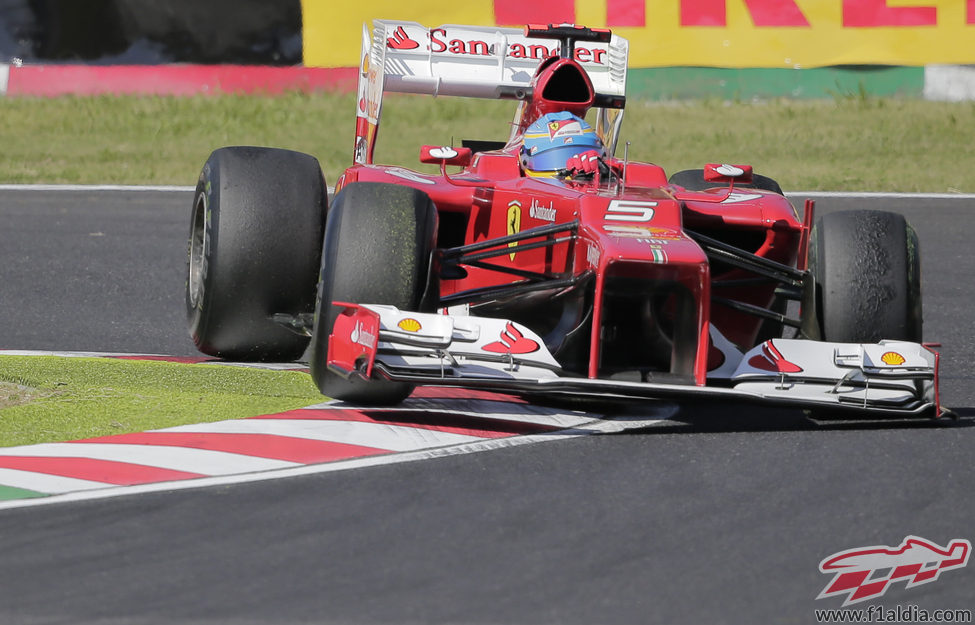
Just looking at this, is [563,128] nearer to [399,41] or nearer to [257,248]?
[257,248]

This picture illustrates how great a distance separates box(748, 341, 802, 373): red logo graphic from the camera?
6.16 m

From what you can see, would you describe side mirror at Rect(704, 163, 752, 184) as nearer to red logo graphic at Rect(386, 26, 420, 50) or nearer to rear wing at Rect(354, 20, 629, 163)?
rear wing at Rect(354, 20, 629, 163)

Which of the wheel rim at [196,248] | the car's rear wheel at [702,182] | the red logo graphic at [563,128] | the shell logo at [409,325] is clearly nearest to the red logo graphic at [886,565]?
the shell logo at [409,325]

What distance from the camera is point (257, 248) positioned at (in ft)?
23.6

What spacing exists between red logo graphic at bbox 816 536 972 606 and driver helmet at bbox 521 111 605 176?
10.9 ft

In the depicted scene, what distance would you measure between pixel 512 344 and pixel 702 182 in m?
3.02

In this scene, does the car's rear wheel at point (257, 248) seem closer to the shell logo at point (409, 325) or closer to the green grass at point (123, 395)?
the green grass at point (123, 395)

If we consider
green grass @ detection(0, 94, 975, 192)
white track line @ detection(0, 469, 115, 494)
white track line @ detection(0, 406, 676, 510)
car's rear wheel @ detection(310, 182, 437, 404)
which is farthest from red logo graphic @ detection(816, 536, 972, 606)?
green grass @ detection(0, 94, 975, 192)

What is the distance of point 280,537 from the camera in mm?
4625

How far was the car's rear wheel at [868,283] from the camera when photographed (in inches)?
255

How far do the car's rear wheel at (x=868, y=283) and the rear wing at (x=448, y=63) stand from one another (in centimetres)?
243

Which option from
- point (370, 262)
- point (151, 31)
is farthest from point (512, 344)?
point (151, 31)

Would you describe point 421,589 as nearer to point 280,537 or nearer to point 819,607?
point 280,537

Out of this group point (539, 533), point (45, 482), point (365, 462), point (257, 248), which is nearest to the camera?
point (539, 533)
